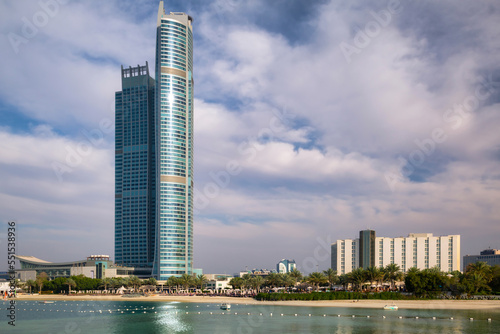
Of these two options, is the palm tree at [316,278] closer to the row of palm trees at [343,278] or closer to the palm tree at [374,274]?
the row of palm trees at [343,278]

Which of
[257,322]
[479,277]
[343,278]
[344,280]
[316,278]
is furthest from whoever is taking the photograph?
[343,278]

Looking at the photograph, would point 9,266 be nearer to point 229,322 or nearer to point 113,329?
point 113,329

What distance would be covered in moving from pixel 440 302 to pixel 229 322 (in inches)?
2734

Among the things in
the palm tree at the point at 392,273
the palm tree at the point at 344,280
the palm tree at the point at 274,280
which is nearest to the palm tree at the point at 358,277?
the palm tree at the point at 344,280

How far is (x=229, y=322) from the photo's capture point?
108 m

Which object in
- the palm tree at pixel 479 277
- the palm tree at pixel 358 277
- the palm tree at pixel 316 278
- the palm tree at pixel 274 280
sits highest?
the palm tree at pixel 479 277

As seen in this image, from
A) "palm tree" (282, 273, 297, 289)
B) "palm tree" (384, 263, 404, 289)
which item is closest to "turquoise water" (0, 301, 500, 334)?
"palm tree" (384, 263, 404, 289)

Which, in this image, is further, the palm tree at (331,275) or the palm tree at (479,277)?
the palm tree at (331,275)

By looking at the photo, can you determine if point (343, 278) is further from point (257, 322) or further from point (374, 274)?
point (257, 322)

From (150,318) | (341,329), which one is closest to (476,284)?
(341,329)

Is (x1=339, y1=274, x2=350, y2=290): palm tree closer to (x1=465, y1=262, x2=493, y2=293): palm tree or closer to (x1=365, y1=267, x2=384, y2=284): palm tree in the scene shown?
(x1=365, y1=267, x2=384, y2=284): palm tree

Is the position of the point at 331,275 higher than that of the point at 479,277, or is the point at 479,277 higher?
the point at 479,277

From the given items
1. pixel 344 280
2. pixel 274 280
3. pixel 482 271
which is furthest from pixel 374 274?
pixel 274 280

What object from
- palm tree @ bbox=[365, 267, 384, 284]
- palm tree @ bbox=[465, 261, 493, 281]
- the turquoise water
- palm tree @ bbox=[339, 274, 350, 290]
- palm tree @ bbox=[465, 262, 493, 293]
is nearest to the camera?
the turquoise water
